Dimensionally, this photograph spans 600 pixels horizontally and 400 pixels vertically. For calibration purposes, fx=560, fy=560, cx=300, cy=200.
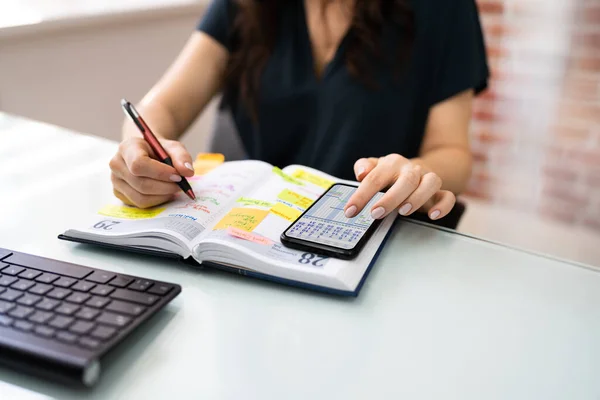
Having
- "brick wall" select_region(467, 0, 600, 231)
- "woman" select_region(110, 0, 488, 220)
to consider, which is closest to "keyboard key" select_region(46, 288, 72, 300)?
"woman" select_region(110, 0, 488, 220)

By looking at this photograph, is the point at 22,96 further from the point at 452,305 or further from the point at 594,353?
the point at 594,353

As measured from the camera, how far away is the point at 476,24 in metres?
1.11

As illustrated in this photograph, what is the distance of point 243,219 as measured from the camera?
66 centimetres

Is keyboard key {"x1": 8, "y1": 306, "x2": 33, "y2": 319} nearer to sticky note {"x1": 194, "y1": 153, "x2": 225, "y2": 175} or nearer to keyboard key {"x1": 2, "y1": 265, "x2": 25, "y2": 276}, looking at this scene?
keyboard key {"x1": 2, "y1": 265, "x2": 25, "y2": 276}

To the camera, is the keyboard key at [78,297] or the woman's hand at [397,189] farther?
the woman's hand at [397,189]

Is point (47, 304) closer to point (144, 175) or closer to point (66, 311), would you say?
point (66, 311)

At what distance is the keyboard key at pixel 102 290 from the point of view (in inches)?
20.7

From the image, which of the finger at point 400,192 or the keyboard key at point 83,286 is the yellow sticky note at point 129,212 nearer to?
the keyboard key at point 83,286

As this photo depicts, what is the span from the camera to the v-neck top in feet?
3.53

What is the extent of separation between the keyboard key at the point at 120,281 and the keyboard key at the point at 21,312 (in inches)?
3.0

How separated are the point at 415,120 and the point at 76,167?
637mm

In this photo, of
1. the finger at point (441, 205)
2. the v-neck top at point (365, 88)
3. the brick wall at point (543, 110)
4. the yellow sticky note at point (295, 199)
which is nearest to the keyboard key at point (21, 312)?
the yellow sticky note at point (295, 199)

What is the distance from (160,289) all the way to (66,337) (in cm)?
10

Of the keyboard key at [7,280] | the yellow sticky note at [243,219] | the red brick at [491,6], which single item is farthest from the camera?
the red brick at [491,6]
